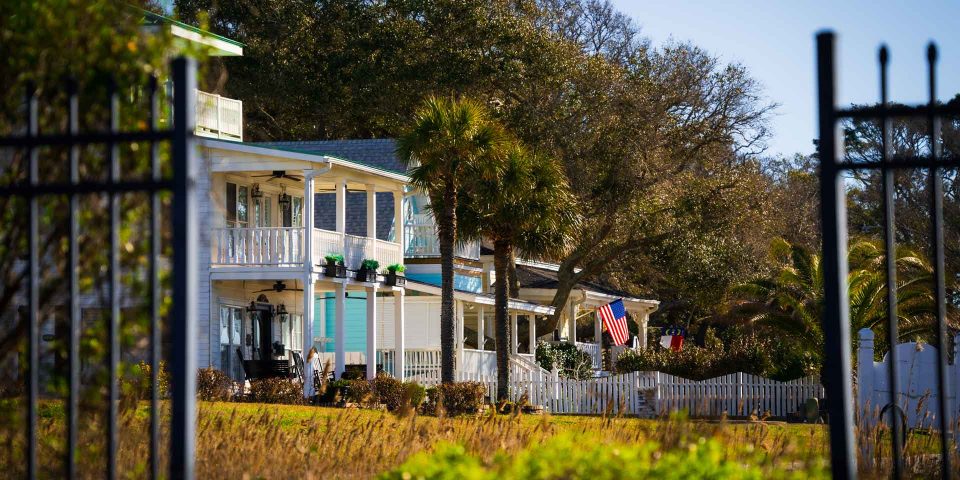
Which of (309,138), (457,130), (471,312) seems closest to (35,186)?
(457,130)

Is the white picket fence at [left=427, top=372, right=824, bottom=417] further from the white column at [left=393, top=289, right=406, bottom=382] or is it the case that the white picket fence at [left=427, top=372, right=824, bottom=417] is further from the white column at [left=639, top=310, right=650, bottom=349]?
the white column at [left=639, top=310, right=650, bottom=349]

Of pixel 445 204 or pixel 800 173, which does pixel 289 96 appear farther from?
pixel 800 173

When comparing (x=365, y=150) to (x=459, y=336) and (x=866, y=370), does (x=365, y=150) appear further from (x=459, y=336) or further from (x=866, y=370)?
(x=866, y=370)

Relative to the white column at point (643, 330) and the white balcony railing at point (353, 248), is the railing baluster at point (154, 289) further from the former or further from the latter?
the white column at point (643, 330)

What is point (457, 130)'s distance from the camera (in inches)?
1149

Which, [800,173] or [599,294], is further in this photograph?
[800,173]

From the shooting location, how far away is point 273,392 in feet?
86.8

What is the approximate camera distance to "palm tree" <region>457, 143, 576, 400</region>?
30719 millimetres

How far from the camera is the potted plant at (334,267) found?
30.3m

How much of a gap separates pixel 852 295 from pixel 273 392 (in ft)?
47.2

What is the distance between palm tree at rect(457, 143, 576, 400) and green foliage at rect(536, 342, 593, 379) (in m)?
7.85

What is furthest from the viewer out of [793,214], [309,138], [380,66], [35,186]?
[793,214]

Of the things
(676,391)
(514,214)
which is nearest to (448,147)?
(514,214)

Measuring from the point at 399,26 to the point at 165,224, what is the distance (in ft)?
129
